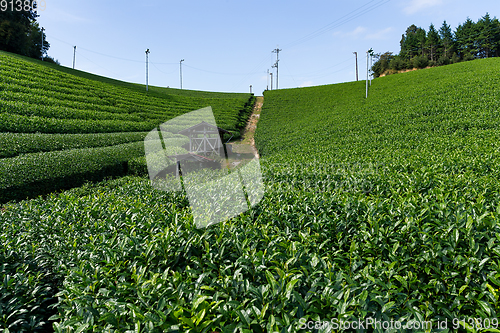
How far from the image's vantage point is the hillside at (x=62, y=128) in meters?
10.4

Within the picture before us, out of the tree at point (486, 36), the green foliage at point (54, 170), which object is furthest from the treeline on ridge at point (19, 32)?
the tree at point (486, 36)

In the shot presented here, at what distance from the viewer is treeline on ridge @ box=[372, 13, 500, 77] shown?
54.4 metres

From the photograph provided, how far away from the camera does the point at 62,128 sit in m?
17.9

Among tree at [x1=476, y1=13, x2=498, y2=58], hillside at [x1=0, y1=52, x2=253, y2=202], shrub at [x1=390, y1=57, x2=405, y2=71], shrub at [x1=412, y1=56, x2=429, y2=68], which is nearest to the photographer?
hillside at [x1=0, y1=52, x2=253, y2=202]

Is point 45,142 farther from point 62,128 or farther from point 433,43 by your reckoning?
point 433,43

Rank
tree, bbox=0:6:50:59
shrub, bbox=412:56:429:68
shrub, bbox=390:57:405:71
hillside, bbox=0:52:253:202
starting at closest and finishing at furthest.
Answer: hillside, bbox=0:52:253:202 → tree, bbox=0:6:50:59 → shrub, bbox=412:56:429:68 → shrub, bbox=390:57:405:71

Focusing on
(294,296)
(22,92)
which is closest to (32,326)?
(294,296)

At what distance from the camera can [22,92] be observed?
20578 millimetres

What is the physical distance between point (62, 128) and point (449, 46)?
263 ft

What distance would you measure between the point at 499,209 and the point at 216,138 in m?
15.3

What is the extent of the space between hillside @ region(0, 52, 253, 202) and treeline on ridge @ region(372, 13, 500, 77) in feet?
144

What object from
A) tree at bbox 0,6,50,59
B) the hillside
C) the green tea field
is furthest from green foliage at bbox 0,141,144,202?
tree at bbox 0,6,50,59

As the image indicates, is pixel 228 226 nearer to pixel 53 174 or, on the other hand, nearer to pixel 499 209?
pixel 499 209

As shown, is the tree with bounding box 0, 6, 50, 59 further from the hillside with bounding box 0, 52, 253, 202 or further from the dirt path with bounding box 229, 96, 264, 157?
Result: the dirt path with bounding box 229, 96, 264, 157
